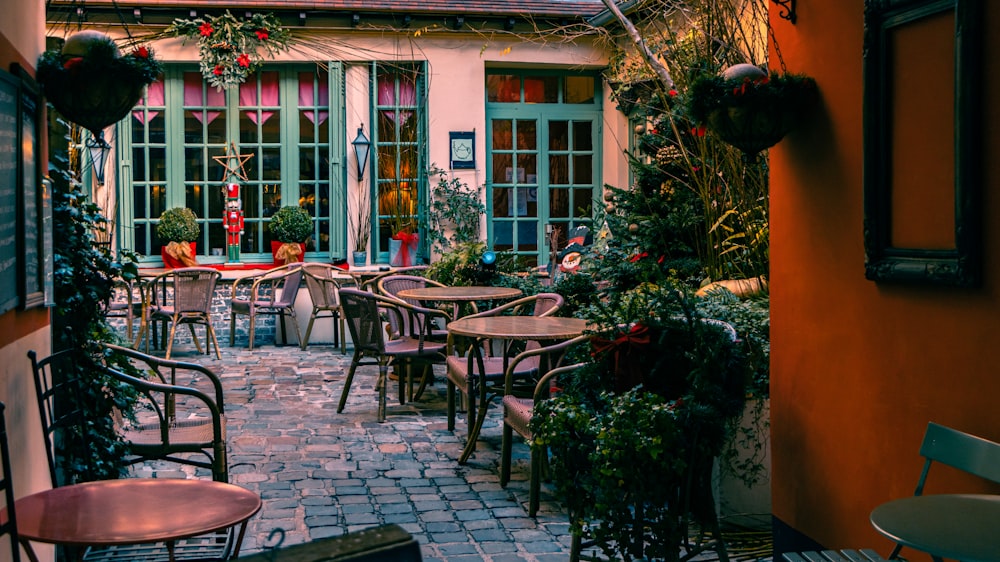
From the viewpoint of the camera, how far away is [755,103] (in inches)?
136

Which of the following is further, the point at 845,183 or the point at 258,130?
the point at 258,130

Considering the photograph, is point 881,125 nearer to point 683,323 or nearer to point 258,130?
point 683,323

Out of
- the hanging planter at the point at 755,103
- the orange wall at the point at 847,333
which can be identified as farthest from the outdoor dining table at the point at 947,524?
the hanging planter at the point at 755,103

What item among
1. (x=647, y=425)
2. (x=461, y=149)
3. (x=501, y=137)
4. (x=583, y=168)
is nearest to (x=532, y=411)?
(x=647, y=425)

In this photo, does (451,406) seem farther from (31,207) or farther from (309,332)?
(309,332)

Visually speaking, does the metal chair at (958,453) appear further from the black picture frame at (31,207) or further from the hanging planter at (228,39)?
the hanging planter at (228,39)

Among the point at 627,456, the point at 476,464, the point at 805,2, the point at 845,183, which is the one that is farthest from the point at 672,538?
the point at 476,464

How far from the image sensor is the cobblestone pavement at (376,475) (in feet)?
14.3

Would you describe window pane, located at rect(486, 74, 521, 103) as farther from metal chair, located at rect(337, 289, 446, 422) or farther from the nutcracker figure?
metal chair, located at rect(337, 289, 446, 422)

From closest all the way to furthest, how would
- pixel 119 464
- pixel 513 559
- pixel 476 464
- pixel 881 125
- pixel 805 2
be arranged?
pixel 881 125, pixel 805 2, pixel 513 559, pixel 119 464, pixel 476 464

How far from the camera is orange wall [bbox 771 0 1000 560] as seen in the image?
269 cm

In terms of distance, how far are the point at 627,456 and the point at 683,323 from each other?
640mm

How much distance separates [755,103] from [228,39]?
918 cm

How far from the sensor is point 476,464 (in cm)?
570
